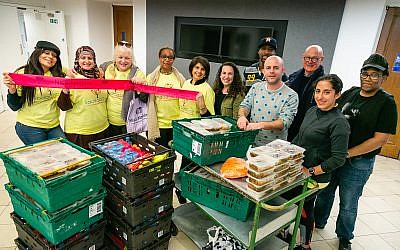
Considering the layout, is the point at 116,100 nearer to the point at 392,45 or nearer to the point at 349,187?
the point at 349,187

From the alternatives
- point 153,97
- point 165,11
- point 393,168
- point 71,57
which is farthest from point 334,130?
point 71,57

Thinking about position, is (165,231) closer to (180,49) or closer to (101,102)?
(101,102)

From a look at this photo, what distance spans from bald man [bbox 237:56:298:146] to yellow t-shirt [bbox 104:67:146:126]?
119 centimetres

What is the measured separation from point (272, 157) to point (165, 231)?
1.14 metres

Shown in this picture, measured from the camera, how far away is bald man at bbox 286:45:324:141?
2.49 metres

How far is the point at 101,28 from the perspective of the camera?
7.99 metres

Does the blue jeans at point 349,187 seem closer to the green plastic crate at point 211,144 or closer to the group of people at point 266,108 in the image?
the group of people at point 266,108

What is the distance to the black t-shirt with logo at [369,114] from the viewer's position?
1.92 metres

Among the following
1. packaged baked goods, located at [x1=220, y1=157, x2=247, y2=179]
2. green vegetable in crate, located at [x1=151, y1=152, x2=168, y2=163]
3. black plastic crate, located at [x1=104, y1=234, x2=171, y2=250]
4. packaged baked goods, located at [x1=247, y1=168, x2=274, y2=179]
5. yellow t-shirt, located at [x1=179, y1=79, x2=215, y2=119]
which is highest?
yellow t-shirt, located at [x1=179, y1=79, x2=215, y2=119]

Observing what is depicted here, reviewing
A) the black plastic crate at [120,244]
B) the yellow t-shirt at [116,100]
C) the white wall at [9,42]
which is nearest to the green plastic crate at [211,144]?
the black plastic crate at [120,244]

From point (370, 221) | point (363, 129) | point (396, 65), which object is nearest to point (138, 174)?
point (363, 129)

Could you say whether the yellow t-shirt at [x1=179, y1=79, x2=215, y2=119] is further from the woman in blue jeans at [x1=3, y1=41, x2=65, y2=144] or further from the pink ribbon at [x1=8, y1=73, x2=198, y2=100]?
the woman in blue jeans at [x1=3, y1=41, x2=65, y2=144]

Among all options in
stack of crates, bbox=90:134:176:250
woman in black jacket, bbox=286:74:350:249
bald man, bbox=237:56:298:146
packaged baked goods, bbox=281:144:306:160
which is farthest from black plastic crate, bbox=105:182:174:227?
woman in black jacket, bbox=286:74:350:249

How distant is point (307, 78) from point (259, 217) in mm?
1540
